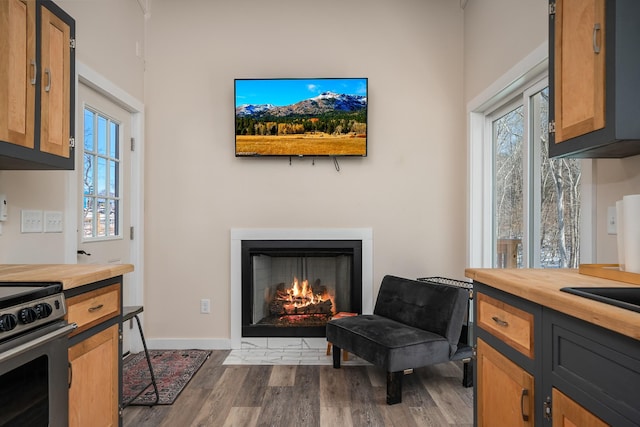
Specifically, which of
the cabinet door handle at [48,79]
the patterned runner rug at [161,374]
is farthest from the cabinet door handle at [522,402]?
the cabinet door handle at [48,79]

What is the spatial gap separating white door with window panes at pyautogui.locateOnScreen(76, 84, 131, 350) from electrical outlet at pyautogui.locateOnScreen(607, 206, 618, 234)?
3003mm

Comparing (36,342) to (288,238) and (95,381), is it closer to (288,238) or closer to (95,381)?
(95,381)

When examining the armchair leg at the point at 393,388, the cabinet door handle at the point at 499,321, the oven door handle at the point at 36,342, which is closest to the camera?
the oven door handle at the point at 36,342

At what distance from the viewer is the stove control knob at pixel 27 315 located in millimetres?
1209

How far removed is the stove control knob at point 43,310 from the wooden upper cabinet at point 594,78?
1995mm

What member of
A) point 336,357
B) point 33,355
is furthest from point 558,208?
point 33,355

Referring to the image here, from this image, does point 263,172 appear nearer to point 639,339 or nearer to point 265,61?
point 265,61

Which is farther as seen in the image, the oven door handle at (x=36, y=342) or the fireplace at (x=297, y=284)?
the fireplace at (x=297, y=284)

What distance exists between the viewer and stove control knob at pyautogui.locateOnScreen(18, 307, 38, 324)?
1.21 meters

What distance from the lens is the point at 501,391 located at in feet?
4.73

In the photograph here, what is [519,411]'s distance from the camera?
1.31 m

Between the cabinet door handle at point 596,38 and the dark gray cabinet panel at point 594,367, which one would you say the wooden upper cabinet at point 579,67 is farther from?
the dark gray cabinet panel at point 594,367

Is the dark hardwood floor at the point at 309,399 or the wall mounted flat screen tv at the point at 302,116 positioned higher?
the wall mounted flat screen tv at the point at 302,116

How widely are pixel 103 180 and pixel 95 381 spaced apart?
1.72 meters
